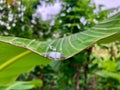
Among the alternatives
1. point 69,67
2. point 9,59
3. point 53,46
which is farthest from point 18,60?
point 69,67

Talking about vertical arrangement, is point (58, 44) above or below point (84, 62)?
below

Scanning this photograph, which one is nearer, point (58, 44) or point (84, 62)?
point (58, 44)

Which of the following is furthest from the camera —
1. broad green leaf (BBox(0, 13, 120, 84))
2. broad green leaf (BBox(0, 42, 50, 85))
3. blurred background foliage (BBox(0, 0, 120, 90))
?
blurred background foliage (BBox(0, 0, 120, 90))

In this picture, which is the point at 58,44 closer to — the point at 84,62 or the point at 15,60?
the point at 15,60

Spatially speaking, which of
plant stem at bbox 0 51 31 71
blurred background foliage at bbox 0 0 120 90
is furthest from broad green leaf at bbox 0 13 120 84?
blurred background foliage at bbox 0 0 120 90

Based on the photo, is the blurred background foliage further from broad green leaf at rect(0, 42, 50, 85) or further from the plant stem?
the plant stem

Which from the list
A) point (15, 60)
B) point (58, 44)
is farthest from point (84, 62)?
point (58, 44)

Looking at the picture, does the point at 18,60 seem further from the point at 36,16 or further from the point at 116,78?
the point at 36,16

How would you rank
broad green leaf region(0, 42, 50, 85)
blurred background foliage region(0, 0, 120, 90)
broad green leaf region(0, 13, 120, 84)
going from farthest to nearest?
blurred background foliage region(0, 0, 120, 90) → broad green leaf region(0, 42, 50, 85) → broad green leaf region(0, 13, 120, 84)

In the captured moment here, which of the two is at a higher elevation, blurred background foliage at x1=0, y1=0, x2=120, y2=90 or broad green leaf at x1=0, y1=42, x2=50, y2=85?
blurred background foliage at x1=0, y1=0, x2=120, y2=90

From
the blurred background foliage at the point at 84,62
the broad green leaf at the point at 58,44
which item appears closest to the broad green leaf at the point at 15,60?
the broad green leaf at the point at 58,44

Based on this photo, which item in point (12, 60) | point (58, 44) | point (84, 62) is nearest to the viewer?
point (58, 44)
